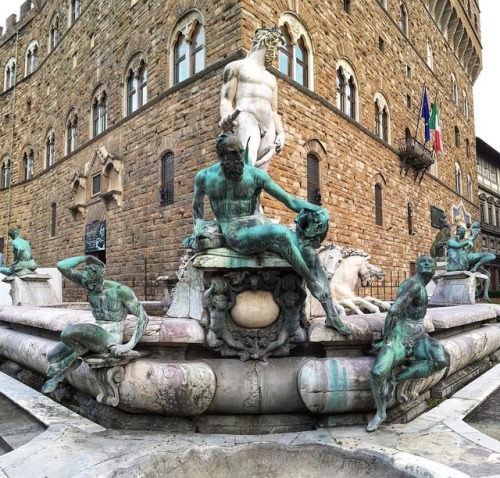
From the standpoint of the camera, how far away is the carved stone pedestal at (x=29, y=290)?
27.5 feet

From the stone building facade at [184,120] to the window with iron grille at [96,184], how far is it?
0.04m

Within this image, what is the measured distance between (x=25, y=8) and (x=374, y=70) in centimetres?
2268

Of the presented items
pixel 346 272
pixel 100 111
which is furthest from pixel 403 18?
pixel 346 272

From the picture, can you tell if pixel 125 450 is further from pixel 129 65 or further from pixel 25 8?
pixel 25 8

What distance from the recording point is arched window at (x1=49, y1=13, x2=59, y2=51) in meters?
23.0

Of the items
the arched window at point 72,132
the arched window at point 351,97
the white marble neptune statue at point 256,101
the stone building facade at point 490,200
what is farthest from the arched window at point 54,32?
the stone building facade at point 490,200

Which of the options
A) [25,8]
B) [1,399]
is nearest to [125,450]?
[1,399]

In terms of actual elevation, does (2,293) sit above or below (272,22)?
below

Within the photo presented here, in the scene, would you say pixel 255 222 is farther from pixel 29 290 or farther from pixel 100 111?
pixel 100 111

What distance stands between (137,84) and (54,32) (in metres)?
11.6

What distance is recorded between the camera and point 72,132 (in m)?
20.5

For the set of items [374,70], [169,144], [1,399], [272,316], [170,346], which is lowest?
[1,399]

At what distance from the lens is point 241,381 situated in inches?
121

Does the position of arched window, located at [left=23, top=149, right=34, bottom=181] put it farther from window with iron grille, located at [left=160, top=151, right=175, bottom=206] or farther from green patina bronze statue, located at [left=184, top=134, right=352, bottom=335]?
green patina bronze statue, located at [left=184, top=134, right=352, bottom=335]
